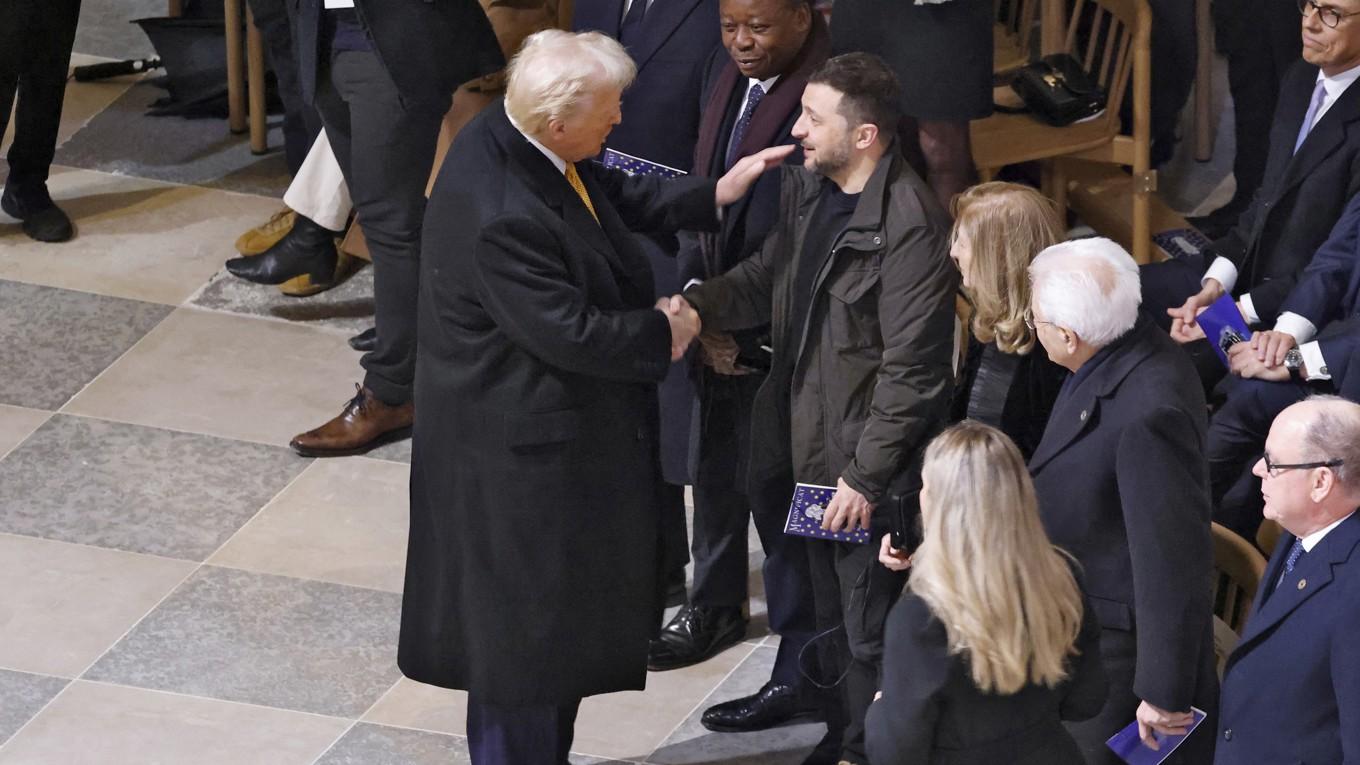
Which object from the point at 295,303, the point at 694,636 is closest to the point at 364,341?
the point at 295,303

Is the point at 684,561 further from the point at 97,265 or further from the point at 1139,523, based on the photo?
the point at 97,265

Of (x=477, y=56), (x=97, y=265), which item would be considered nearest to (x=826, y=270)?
(x=477, y=56)

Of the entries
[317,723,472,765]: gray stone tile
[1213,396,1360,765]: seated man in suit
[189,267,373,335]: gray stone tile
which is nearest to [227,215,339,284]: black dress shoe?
[189,267,373,335]: gray stone tile

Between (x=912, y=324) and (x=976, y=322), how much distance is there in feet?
0.41

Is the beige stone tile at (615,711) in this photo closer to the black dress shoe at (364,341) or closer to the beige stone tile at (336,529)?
the beige stone tile at (336,529)

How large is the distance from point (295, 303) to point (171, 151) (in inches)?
52.4

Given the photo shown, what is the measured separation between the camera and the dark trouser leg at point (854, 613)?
418cm

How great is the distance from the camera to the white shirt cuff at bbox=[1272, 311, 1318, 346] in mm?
4668

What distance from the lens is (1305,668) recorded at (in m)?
3.39

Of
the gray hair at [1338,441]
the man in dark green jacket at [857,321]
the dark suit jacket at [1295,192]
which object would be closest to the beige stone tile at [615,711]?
the man in dark green jacket at [857,321]

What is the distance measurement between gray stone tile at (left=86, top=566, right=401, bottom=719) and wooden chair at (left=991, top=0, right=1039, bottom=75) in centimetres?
284

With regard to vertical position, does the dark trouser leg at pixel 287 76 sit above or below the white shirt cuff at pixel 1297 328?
below

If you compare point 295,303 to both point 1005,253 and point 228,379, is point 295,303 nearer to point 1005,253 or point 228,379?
point 228,379

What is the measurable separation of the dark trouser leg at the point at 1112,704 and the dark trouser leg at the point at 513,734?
1.13 m
